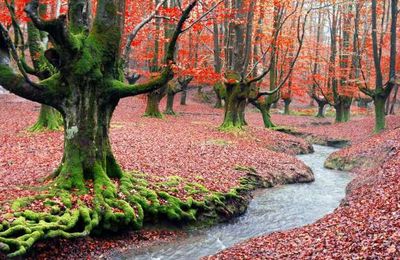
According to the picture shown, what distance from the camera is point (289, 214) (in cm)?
1210

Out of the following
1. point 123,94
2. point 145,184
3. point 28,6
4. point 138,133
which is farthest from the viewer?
point 138,133

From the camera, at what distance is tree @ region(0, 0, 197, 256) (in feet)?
29.3

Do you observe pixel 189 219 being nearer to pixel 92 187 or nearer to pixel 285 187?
pixel 92 187

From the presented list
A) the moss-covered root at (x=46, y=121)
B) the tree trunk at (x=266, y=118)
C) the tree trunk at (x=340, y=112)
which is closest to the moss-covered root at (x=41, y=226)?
the moss-covered root at (x=46, y=121)

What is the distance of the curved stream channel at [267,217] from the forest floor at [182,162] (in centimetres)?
59

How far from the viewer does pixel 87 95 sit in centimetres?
977

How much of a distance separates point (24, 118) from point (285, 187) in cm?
1502

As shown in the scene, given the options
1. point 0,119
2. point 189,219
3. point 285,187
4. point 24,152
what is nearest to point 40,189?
point 189,219

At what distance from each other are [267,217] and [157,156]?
502 cm

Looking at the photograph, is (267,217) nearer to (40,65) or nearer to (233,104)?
(40,65)

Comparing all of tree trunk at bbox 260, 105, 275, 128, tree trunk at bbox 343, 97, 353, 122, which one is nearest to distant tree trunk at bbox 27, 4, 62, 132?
tree trunk at bbox 260, 105, 275, 128

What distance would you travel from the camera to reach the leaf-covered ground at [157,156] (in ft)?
32.1

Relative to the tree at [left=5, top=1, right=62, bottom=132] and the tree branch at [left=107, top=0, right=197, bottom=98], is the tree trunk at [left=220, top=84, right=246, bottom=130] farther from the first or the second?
the tree branch at [left=107, top=0, right=197, bottom=98]

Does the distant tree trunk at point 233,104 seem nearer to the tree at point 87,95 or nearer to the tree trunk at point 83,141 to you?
the tree at point 87,95
